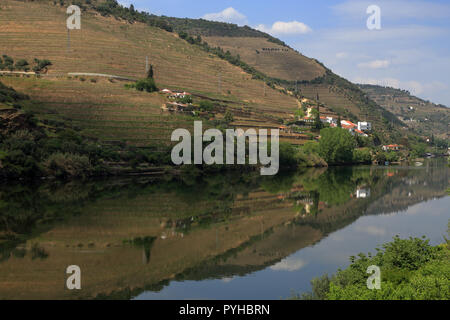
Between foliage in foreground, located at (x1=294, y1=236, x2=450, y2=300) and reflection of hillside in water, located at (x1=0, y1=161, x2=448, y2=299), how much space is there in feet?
17.5

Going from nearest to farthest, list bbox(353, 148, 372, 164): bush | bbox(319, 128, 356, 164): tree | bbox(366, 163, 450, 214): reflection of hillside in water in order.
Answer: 1. bbox(366, 163, 450, 214): reflection of hillside in water
2. bbox(319, 128, 356, 164): tree
3. bbox(353, 148, 372, 164): bush

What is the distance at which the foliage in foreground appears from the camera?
10008mm

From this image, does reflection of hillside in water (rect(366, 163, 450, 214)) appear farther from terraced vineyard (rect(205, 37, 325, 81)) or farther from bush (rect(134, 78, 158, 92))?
terraced vineyard (rect(205, 37, 325, 81))

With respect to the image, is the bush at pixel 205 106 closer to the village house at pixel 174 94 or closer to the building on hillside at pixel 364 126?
the village house at pixel 174 94

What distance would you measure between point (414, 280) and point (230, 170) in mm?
53975

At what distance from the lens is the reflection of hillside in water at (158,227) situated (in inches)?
692

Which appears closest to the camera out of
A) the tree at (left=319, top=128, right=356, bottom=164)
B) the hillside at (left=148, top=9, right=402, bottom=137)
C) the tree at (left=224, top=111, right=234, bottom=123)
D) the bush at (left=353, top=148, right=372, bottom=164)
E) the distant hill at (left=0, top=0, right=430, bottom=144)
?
the distant hill at (left=0, top=0, right=430, bottom=144)

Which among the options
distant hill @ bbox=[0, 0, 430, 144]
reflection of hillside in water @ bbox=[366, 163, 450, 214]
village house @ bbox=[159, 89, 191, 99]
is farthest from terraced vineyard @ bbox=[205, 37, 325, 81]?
reflection of hillside in water @ bbox=[366, 163, 450, 214]

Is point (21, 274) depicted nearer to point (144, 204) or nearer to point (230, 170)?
point (144, 204)

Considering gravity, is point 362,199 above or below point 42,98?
below

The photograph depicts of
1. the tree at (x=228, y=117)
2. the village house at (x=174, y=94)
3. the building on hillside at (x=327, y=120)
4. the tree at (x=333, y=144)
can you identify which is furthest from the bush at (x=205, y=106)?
the building on hillside at (x=327, y=120)

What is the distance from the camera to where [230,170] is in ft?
213

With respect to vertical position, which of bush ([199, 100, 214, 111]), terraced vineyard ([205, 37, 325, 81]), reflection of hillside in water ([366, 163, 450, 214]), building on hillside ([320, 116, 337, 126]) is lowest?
reflection of hillside in water ([366, 163, 450, 214])

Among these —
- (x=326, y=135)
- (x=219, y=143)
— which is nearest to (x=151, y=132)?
(x=219, y=143)
